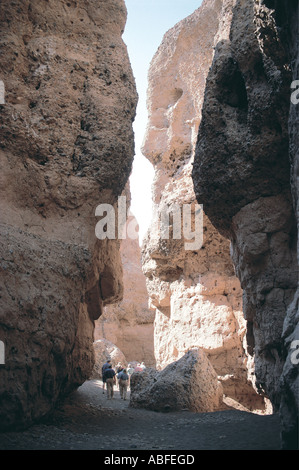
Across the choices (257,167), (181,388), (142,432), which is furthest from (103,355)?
(257,167)

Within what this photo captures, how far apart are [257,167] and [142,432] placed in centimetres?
480

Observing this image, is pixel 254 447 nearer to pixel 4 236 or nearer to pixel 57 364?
pixel 57 364

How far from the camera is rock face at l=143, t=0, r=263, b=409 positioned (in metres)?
11.9

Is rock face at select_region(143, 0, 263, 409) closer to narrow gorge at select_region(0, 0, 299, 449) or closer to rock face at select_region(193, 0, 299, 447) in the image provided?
rock face at select_region(193, 0, 299, 447)

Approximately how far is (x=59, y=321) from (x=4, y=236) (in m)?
1.57

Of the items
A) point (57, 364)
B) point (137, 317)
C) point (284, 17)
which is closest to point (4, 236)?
point (57, 364)

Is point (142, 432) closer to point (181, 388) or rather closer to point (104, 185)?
point (181, 388)

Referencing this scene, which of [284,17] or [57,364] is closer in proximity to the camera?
[284,17]

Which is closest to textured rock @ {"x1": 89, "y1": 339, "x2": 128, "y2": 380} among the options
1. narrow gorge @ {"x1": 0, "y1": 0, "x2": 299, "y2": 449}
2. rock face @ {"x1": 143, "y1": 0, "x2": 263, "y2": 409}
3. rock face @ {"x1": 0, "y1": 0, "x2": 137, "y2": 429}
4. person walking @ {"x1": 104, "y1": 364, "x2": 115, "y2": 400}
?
rock face @ {"x1": 143, "y1": 0, "x2": 263, "y2": 409}

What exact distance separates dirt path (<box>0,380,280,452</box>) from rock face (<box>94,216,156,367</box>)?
15468 millimetres

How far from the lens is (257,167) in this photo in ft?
24.0

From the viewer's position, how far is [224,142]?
25.1 ft

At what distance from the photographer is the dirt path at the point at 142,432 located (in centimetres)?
512

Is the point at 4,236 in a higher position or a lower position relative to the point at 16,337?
higher
